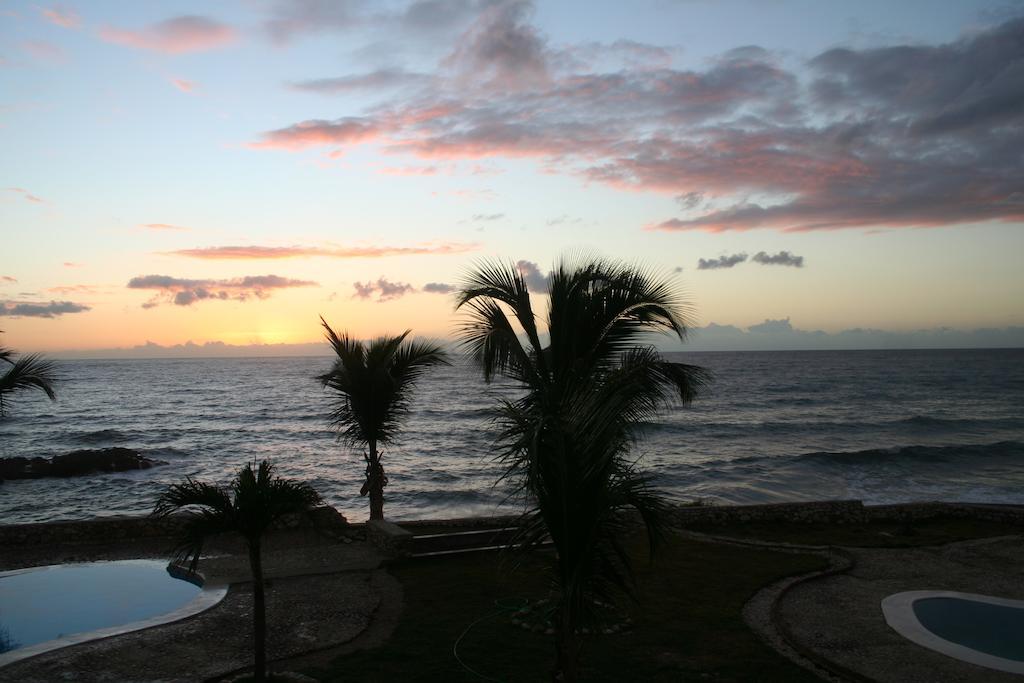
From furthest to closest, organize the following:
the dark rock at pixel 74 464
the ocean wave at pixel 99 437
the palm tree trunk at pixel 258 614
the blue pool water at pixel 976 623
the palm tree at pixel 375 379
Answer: the ocean wave at pixel 99 437, the dark rock at pixel 74 464, the palm tree at pixel 375 379, the blue pool water at pixel 976 623, the palm tree trunk at pixel 258 614

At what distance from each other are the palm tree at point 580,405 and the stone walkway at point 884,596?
11.5ft

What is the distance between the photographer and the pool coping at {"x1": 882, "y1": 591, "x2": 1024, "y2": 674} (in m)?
9.98

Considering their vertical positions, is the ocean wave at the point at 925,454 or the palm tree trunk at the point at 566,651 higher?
the palm tree trunk at the point at 566,651

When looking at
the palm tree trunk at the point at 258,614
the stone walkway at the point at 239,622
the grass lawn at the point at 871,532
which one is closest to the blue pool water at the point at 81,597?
the stone walkway at the point at 239,622

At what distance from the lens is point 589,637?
10.4 m

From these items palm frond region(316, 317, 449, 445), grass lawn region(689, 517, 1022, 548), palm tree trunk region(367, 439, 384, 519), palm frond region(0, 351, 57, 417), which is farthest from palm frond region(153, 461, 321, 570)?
grass lawn region(689, 517, 1022, 548)

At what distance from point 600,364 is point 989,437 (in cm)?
5055

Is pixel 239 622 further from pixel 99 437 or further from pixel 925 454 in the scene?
pixel 99 437

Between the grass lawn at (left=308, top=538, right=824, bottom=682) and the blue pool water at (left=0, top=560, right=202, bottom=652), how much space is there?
4376mm

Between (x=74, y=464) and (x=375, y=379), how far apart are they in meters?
31.9

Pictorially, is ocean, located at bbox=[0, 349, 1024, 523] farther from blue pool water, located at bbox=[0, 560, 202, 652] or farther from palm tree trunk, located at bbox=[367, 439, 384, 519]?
blue pool water, located at bbox=[0, 560, 202, 652]

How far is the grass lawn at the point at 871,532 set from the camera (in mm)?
17547

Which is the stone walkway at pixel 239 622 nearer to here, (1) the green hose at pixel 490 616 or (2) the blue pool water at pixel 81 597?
(2) the blue pool water at pixel 81 597

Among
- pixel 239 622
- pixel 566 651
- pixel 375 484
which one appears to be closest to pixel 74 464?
pixel 375 484
